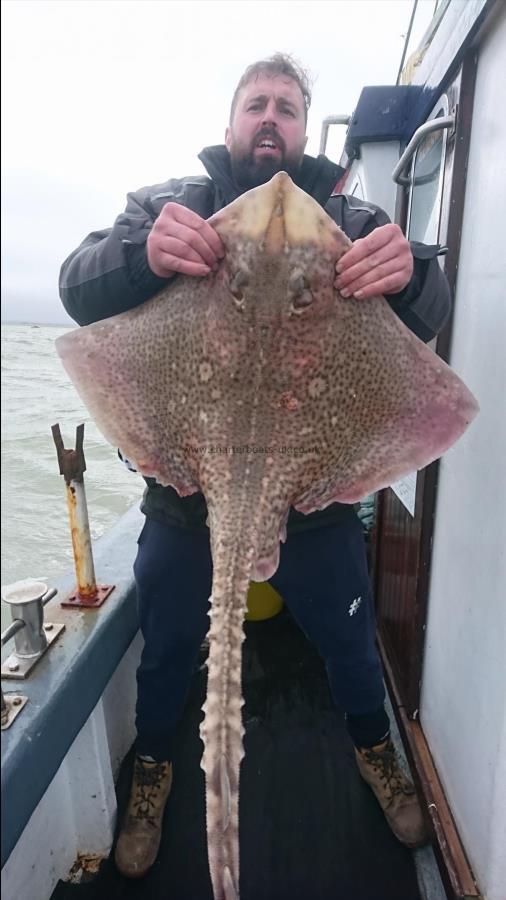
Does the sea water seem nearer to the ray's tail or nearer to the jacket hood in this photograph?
the ray's tail

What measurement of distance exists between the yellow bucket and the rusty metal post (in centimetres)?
142

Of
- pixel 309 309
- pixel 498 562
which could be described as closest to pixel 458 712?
pixel 498 562

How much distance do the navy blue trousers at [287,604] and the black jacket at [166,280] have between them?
105mm

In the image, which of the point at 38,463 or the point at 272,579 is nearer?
the point at 272,579

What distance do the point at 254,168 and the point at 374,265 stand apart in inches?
42.8

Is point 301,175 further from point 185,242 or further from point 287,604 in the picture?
point 287,604

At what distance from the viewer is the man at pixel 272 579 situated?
2320 millimetres

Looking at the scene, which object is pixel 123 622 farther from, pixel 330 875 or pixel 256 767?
pixel 330 875

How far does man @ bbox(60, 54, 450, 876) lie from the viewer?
2.32 meters

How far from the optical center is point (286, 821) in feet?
8.39

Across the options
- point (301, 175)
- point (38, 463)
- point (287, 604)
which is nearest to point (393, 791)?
point (287, 604)

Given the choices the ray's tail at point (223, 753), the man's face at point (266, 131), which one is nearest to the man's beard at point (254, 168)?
the man's face at point (266, 131)

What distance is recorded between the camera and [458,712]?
2.24m

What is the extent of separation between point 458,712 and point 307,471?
125 cm
